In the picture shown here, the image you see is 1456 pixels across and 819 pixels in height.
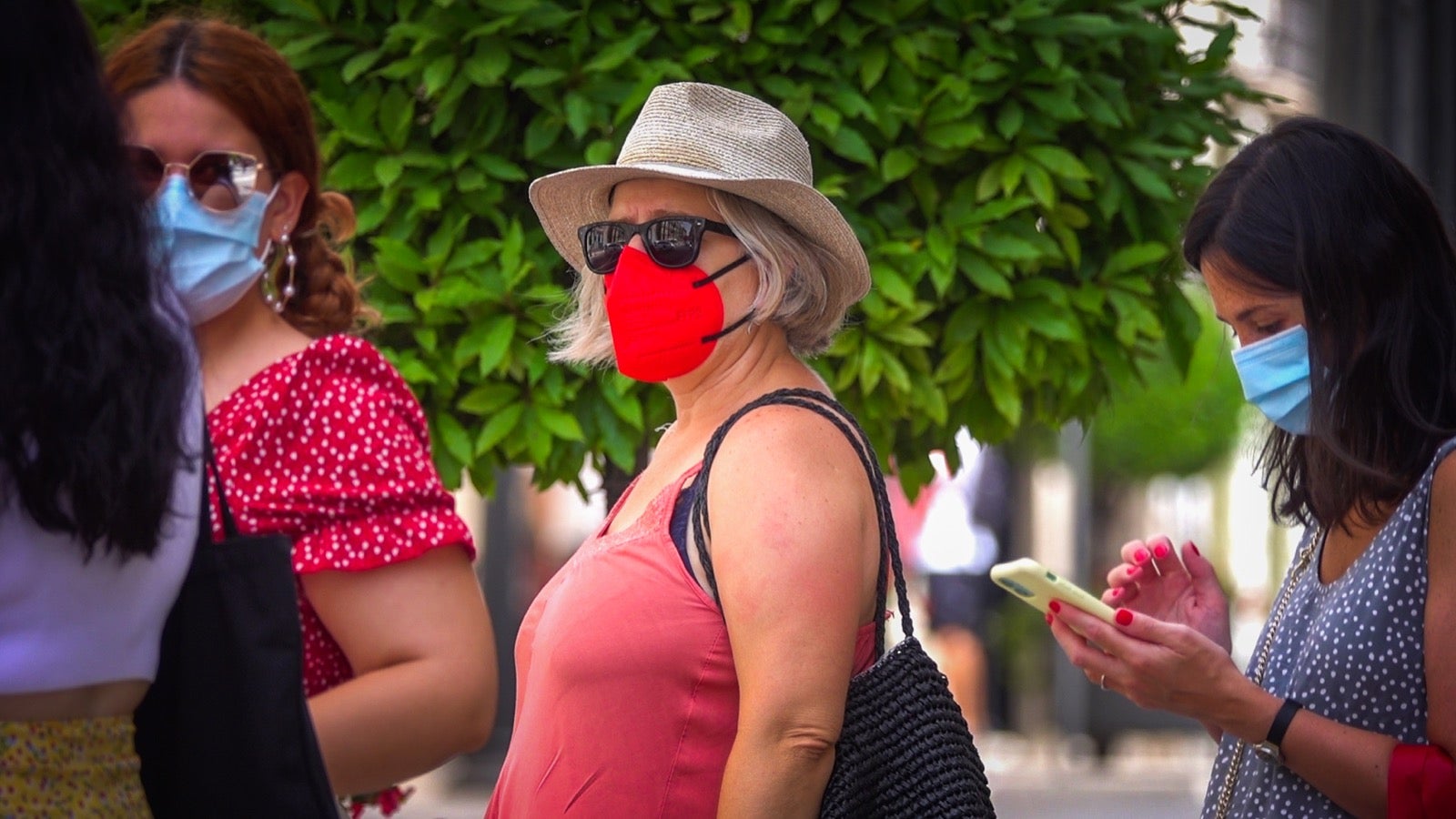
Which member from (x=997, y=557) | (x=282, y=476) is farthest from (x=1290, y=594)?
(x=997, y=557)

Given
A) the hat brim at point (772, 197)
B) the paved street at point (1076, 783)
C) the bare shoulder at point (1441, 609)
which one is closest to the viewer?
the bare shoulder at point (1441, 609)

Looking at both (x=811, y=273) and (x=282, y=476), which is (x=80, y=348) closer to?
(x=282, y=476)

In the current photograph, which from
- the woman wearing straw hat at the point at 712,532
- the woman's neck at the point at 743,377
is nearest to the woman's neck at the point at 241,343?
the woman wearing straw hat at the point at 712,532

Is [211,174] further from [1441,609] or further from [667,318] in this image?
[1441,609]

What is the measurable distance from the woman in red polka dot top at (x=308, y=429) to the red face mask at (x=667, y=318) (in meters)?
0.37

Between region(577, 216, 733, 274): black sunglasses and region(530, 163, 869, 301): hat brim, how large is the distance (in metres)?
0.06

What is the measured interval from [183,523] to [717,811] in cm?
79

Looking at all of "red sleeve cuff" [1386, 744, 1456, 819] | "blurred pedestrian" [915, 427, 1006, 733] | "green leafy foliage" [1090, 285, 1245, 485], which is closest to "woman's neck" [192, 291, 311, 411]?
"red sleeve cuff" [1386, 744, 1456, 819]

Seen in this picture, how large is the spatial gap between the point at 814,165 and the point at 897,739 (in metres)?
1.31

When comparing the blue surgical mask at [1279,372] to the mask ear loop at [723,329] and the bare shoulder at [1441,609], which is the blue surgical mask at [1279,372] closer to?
the bare shoulder at [1441,609]

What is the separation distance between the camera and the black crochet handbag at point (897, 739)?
213 cm

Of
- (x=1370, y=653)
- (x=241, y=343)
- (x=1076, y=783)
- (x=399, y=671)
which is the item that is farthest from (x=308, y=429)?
(x=1076, y=783)

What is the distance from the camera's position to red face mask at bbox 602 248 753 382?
7.98 ft

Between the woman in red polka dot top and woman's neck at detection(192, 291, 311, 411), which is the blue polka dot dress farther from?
woman's neck at detection(192, 291, 311, 411)
